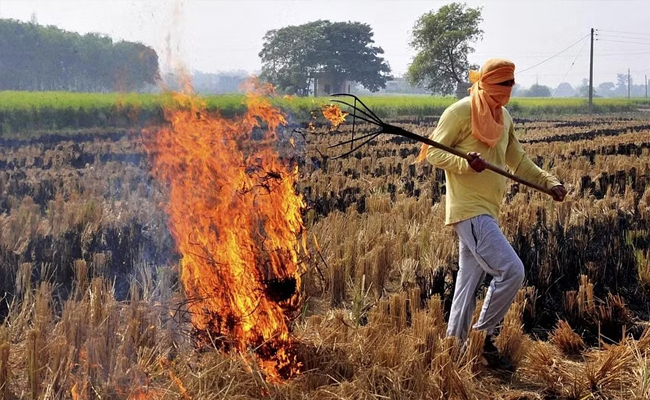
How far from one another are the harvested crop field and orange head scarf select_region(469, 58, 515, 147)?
→ 1124mm

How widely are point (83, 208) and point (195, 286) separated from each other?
4418mm

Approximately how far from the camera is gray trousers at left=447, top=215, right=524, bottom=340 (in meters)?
3.86

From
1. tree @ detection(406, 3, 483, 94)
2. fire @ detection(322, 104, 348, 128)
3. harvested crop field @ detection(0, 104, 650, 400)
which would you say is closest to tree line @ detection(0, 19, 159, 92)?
harvested crop field @ detection(0, 104, 650, 400)

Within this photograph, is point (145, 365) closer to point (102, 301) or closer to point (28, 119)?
point (102, 301)

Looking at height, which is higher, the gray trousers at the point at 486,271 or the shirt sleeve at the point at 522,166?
the shirt sleeve at the point at 522,166

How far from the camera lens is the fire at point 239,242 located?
374 centimetres

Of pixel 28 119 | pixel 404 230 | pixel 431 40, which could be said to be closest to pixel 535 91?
pixel 431 40

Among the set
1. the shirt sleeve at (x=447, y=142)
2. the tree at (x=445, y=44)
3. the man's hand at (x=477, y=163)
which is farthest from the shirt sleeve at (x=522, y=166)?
the tree at (x=445, y=44)

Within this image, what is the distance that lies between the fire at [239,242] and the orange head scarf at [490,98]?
117 centimetres

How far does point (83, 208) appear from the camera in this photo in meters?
7.91

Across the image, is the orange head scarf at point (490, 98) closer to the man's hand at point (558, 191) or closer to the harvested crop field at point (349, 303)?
the man's hand at point (558, 191)

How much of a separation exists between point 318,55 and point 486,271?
10.3m

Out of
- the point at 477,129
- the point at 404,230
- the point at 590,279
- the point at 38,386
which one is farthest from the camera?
the point at 404,230

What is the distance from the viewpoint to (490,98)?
156 inches
